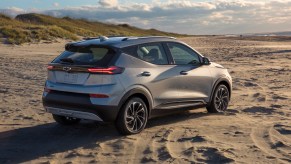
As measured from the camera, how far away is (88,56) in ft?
25.3

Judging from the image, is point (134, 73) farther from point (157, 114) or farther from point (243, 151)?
point (243, 151)

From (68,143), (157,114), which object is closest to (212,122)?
(157,114)

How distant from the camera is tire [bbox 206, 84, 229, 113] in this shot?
9.55 metres

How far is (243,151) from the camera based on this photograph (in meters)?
6.70

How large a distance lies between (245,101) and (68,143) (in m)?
5.02

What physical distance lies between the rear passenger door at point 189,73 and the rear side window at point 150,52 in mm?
177

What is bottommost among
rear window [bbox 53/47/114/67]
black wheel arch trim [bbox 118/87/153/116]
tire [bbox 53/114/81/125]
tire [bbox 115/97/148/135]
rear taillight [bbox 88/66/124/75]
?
tire [bbox 53/114/81/125]

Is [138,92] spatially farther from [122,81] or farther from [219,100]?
[219,100]

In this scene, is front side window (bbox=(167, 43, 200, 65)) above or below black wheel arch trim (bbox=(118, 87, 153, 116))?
above

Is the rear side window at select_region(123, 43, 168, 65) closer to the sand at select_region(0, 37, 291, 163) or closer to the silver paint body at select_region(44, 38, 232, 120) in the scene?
the silver paint body at select_region(44, 38, 232, 120)

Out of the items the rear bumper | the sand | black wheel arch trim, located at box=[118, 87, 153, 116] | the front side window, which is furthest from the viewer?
the front side window

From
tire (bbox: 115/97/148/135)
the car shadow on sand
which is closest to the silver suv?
tire (bbox: 115/97/148/135)

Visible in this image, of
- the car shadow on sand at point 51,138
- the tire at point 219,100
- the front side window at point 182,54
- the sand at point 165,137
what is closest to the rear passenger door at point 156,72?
the front side window at point 182,54

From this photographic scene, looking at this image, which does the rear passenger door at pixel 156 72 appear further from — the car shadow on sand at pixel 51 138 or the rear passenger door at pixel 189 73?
the car shadow on sand at pixel 51 138
